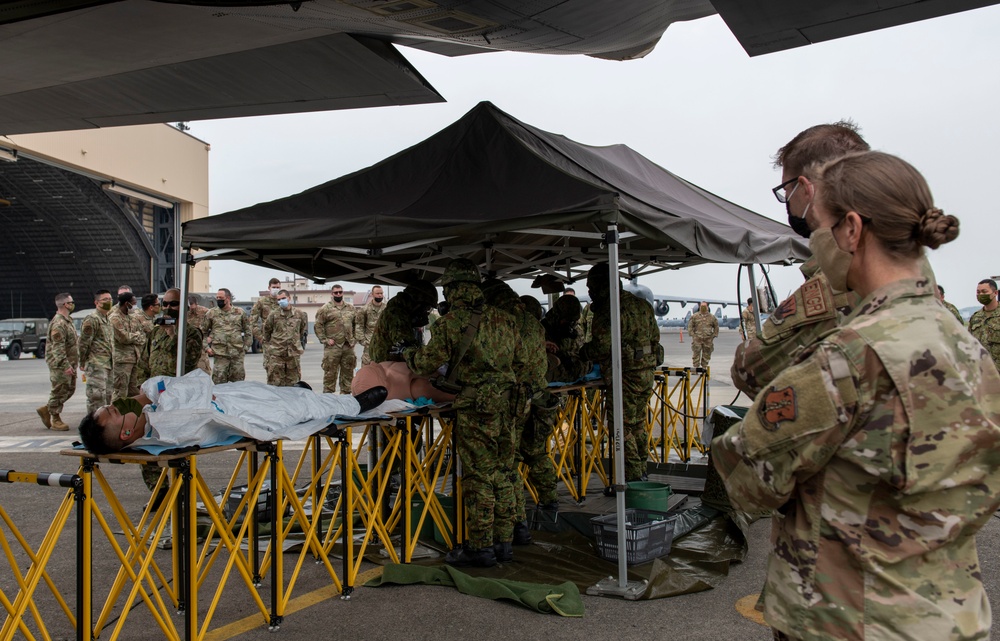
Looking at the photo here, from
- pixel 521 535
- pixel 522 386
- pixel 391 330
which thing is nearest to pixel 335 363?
pixel 391 330

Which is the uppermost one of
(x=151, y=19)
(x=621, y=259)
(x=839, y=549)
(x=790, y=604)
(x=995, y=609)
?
(x=151, y=19)

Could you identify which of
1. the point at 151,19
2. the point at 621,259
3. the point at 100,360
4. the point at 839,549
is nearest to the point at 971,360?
the point at 839,549

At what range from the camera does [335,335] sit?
45.4 ft

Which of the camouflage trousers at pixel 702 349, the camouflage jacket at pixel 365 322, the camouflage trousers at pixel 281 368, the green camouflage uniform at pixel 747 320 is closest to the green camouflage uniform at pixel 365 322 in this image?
the camouflage jacket at pixel 365 322

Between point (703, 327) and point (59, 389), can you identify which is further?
point (703, 327)

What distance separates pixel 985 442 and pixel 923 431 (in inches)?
Result: 5.4

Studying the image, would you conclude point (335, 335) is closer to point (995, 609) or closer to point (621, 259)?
point (621, 259)

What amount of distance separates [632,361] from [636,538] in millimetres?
2355

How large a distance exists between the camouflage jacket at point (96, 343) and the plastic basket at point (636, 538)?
362 inches

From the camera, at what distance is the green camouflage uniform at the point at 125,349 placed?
12.0m

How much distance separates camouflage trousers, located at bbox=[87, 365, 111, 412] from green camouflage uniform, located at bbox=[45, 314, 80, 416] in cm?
24

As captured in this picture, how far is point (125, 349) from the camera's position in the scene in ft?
40.4

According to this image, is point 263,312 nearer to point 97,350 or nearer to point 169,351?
point 97,350

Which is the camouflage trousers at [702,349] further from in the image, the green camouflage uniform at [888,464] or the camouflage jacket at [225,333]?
the green camouflage uniform at [888,464]
